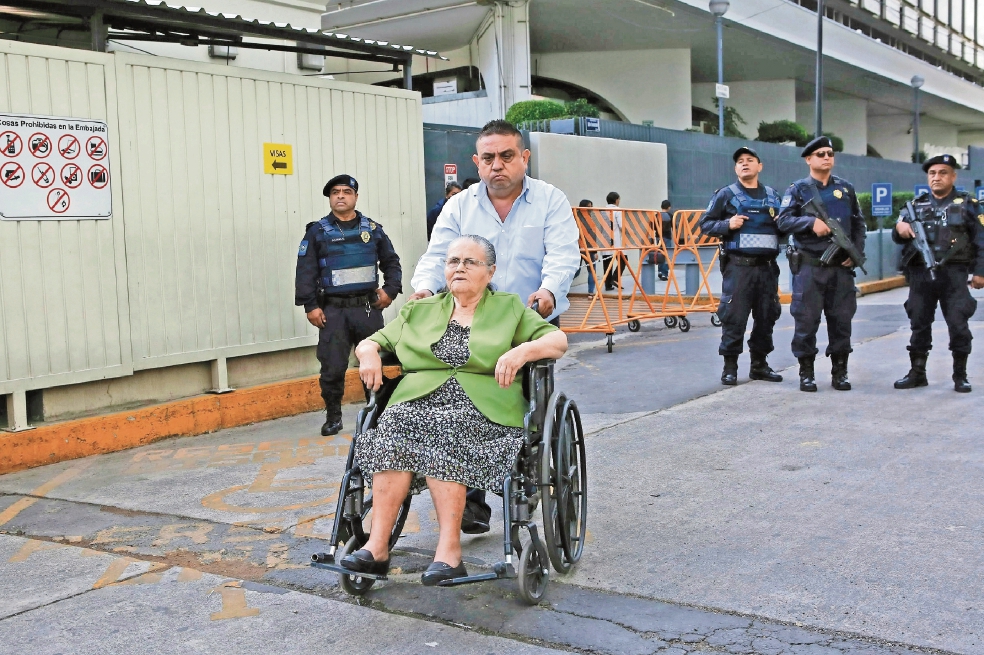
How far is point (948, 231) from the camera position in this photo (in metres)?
8.55

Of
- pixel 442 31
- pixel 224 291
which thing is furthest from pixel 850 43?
pixel 224 291

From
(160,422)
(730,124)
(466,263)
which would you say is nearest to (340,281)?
(160,422)

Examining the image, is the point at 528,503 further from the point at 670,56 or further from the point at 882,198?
the point at 670,56

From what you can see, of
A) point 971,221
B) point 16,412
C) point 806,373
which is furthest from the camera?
point 806,373

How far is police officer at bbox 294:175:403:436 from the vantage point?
7742 mm

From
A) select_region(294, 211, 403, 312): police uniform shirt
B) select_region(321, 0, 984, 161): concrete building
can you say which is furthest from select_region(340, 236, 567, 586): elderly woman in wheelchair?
select_region(321, 0, 984, 161): concrete building

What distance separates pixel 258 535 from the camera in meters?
5.28

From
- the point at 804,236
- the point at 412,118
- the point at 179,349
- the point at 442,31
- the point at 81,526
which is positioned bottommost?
the point at 81,526

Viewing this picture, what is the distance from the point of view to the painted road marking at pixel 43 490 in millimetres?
5859

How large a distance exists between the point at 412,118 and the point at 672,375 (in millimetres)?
3292

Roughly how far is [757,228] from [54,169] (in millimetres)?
5461

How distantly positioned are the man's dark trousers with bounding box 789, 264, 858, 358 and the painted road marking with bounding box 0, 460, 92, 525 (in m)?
5.48

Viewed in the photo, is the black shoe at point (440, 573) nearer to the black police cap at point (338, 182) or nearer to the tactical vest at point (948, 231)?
the black police cap at point (338, 182)

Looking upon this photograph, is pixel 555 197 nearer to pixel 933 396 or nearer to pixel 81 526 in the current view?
pixel 81 526
